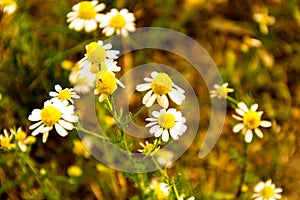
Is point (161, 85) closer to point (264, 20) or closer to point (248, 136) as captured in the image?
point (248, 136)

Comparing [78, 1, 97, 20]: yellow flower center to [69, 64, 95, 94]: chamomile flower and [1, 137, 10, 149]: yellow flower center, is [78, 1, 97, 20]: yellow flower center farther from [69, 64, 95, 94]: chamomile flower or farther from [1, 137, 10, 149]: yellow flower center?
[1, 137, 10, 149]: yellow flower center

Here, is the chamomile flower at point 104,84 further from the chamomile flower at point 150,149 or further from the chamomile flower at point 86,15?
the chamomile flower at point 86,15

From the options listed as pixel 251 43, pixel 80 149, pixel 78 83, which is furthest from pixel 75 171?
pixel 251 43

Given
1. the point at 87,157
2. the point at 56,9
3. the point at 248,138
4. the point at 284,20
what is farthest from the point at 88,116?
the point at 284,20

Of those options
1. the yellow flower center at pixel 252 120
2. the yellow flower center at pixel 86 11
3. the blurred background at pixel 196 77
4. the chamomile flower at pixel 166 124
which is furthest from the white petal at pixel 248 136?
the yellow flower center at pixel 86 11

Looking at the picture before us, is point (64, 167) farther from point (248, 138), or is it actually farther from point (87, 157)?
point (248, 138)

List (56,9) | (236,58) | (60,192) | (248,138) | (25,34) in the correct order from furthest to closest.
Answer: (236,58)
(56,9)
(25,34)
(60,192)
(248,138)
